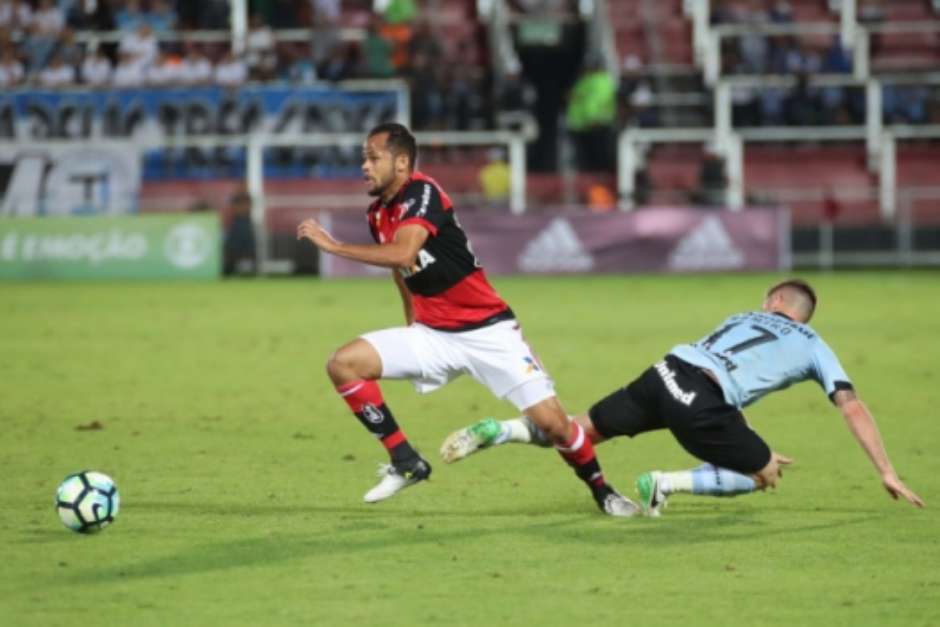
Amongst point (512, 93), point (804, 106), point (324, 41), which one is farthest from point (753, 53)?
point (324, 41)

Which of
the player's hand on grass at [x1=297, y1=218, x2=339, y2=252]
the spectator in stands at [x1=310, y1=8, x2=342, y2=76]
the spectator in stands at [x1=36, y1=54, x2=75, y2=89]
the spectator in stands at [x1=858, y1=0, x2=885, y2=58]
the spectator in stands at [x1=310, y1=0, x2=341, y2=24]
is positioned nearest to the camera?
the player's hand on grass at [x1=297, y1=218, x2=339, y2=252]

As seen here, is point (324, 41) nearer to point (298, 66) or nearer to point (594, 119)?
point (298, 66)

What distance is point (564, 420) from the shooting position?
9.73 m

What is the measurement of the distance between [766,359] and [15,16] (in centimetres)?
2792

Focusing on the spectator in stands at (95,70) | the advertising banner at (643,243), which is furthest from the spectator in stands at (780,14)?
the spectator in stands at (95,70)

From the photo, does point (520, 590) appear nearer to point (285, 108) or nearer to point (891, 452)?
point (891, 452)

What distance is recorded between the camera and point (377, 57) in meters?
34.4

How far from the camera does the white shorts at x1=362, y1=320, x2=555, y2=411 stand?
9.70 meters

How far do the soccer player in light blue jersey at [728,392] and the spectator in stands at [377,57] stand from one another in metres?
24.9

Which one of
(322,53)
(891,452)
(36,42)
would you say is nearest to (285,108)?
(322,53)

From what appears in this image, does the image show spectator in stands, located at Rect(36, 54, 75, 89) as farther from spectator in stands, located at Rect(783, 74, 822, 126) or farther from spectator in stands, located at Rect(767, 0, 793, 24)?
spectator in stands, located at Rect(767, 0, 793, 24)

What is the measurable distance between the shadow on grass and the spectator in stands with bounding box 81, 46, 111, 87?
962 inches

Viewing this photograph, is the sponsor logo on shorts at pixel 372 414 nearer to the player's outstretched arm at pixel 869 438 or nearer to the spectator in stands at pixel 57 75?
the player's outstretched arm at pixel 869 438

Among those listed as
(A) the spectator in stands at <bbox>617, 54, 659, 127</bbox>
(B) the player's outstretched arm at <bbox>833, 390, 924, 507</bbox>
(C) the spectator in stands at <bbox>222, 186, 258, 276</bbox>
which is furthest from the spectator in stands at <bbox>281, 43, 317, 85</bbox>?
(B) the player's outstretched arm at <bbox>833, 390, 924, 507</bbox>
